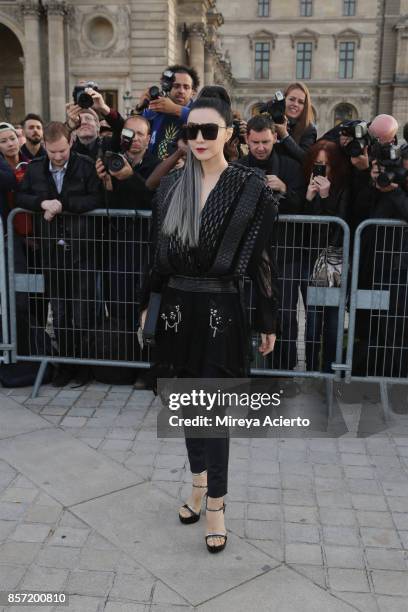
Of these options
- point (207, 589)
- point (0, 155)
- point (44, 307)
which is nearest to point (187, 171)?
point (207, 589)

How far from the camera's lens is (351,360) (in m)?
5.48

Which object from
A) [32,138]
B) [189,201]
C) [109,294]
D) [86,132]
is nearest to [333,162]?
[109,294]

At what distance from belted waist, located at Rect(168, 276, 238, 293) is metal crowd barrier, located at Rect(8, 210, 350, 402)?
204 cm

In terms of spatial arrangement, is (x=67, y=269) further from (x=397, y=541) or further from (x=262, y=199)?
(x=397, y=541)

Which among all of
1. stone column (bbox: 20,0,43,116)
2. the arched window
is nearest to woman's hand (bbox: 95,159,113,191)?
stone column (bbox: 20,0,43,116)

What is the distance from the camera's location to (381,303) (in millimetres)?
5398

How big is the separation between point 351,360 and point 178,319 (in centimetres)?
252

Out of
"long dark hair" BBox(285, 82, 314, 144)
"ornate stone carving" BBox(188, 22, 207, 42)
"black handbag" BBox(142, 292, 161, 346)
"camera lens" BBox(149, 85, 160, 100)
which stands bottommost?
"black handbag" BBox(142, 292, 161, 346)

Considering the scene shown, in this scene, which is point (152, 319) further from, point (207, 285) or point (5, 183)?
point (5, 183)

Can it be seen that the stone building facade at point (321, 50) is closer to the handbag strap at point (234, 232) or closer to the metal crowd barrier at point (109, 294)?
the metal crowd barrier at point (109, 294)

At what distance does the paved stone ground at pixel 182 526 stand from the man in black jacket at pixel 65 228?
970mm

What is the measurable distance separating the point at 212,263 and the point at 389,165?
2546mm

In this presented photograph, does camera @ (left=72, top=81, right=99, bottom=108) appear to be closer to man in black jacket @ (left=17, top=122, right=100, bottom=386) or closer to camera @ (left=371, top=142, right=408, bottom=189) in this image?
man in black jacket @ (left=17, top=122, right=100, bottom=386)

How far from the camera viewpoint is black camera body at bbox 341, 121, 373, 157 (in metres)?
5.25
